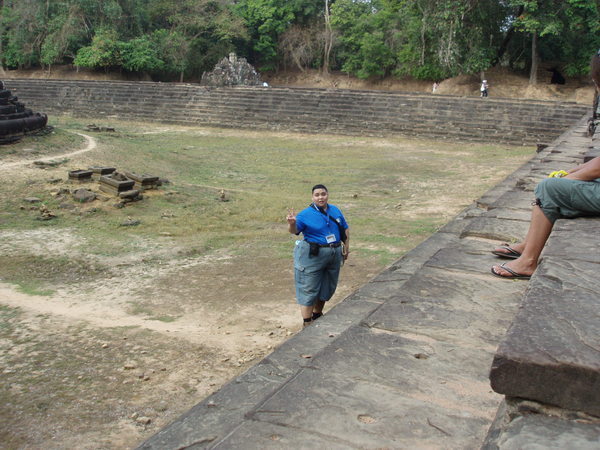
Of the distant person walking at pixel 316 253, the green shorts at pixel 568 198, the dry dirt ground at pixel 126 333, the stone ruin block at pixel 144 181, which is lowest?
the dry dirt ground at pixel 126 333

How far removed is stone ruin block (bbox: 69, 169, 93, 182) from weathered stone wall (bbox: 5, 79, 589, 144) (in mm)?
11778

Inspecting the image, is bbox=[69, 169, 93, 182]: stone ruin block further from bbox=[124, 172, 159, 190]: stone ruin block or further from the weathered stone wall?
the weathered stone wall

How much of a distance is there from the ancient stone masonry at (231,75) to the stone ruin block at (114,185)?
53.8 feet

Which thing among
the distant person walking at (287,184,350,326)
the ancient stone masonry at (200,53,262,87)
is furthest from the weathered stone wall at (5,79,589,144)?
the distant person walking at (287,184,350,326)

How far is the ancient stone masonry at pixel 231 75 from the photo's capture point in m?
24.5

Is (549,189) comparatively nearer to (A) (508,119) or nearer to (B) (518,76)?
(A) (508,119)

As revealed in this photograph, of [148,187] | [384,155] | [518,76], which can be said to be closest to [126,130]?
[384,155]

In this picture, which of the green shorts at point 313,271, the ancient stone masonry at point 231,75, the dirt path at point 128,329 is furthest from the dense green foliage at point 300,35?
the green shorts at point 313,271

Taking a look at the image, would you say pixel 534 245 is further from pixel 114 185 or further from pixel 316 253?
pixel 114 185

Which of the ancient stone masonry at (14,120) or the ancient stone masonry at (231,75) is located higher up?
the ancient stone masonry at (231,75)

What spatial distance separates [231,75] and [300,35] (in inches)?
495

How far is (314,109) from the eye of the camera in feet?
69.4

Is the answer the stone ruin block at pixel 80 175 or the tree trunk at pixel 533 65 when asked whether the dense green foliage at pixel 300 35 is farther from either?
the stone ruin block at pixel 80 175

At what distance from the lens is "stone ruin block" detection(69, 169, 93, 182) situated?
908 cm
